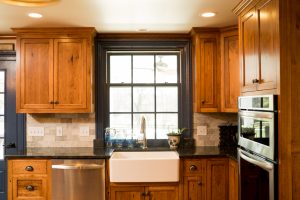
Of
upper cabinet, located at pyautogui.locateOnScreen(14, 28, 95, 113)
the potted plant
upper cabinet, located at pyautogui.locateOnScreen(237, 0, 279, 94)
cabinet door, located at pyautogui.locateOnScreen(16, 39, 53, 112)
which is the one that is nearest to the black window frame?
the potted plant

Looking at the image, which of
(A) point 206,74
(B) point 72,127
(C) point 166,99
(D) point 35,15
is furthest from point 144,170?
(D) point 35,15

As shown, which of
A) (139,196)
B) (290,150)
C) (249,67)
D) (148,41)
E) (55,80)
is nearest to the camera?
(290,150)

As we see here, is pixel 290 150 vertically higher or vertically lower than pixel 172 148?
higher

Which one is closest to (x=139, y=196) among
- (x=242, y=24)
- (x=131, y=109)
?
(x=131, y=109)

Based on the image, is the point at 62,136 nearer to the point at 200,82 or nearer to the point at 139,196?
the point at 139,196

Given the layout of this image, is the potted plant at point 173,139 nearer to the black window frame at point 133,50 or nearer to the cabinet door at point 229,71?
the black window frame at point 133,50

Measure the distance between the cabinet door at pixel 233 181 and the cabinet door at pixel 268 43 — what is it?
1.07m

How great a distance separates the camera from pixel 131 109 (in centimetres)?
381

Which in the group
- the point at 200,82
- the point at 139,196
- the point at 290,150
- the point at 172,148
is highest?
the point at 200,82

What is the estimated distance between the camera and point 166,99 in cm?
382

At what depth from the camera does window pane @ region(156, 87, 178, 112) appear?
381 centimetres

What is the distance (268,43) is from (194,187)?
1761mm

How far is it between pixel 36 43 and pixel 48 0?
1014 mm

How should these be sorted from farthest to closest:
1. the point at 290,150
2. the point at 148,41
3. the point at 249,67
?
the point at 148,41 < the point at 249,67 < the point at 290,150
